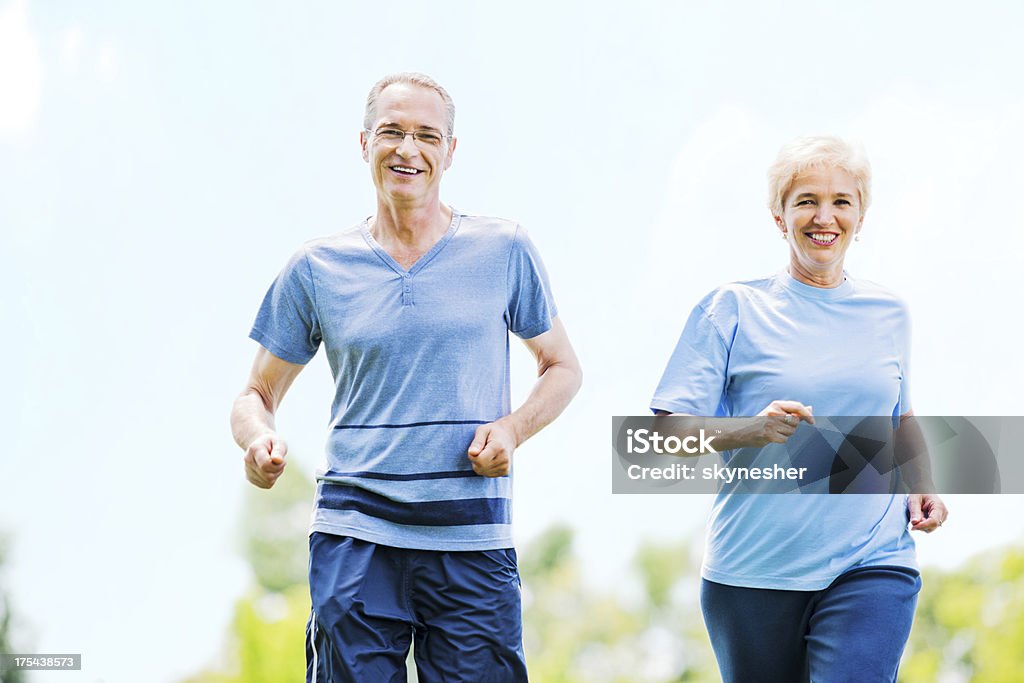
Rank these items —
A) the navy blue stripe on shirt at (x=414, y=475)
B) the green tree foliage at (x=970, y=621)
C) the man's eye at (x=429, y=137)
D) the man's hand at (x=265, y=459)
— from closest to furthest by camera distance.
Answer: the man's hand at (x=265, y=459), the navy blue stripe on shirt at (x=414, y=475), the man's eye at (x=429, y=137), the green tree foliage at (x=970, y=621)

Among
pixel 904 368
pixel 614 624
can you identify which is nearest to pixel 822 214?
pixel 904 368

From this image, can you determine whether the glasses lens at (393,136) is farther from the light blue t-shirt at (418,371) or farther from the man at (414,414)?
the light blue t-shirt at (418,371)

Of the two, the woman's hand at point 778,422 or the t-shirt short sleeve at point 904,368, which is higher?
the t-shirt short sleeve at point 904,368

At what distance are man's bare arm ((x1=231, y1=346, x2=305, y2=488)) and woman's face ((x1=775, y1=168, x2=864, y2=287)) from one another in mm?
1019

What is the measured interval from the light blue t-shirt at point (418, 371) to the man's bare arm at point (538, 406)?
1.5 inches

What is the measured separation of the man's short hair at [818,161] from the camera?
235 cm

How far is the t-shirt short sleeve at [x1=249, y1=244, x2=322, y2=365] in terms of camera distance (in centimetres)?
237

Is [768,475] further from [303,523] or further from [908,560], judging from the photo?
[303,523]

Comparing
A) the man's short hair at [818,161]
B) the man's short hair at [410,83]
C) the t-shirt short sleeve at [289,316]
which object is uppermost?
the man's short hair at [410,83]

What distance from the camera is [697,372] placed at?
231 centimetres

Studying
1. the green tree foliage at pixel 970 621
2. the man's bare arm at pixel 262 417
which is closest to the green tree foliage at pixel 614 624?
the green tree foliage at pixel 970 621

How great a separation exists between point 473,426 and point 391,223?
44cm

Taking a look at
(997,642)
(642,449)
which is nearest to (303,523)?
(997,642)

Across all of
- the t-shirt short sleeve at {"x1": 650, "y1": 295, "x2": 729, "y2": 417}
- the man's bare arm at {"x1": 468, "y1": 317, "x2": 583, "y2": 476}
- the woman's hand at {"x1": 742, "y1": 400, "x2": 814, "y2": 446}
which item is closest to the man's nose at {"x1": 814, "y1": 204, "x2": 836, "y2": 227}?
the t-shirt short sleeve at {"x1": 650, "y1": 295, "x2": 729, "y2": 417}
